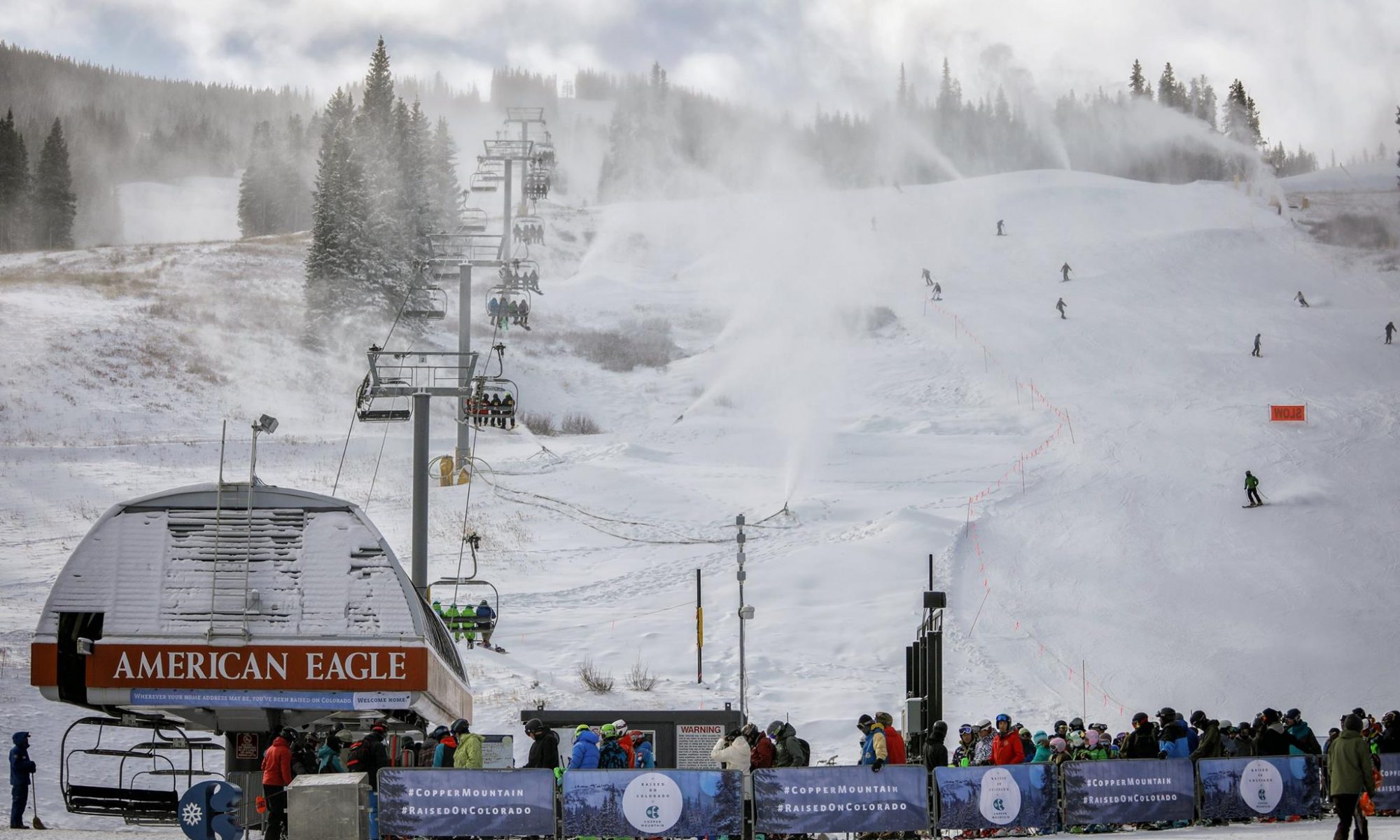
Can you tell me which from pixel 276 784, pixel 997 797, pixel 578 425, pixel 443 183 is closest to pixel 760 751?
pixel 997 797

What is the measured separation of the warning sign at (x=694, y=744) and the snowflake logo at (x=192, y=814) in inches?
228

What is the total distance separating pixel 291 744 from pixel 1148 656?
19384 mm

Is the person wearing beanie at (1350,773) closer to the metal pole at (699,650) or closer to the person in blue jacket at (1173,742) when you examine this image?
the person in blue jacket at (1173,742)

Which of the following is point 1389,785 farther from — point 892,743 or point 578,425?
point 578,425

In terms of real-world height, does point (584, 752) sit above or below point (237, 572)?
below

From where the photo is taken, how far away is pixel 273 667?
48.2 ft

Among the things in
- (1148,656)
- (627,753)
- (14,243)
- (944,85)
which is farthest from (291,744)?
(944,85)

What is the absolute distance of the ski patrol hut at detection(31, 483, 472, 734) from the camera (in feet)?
47.8

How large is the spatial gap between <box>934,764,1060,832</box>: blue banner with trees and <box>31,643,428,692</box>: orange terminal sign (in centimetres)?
547

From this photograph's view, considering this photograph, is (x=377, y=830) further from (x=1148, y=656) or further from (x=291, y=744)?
(x=1148, y=656)

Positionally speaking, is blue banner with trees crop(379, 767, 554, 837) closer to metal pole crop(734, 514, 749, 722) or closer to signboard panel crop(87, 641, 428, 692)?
signboard panel crop(87, 641, 428, 692)

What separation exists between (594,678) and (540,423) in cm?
3494

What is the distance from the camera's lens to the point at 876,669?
91.2ft

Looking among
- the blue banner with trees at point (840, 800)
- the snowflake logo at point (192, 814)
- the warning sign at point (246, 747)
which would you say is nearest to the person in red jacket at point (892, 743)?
the blue banner with trees at point (840, 800)
